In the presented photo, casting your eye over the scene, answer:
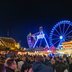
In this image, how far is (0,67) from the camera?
6.84m

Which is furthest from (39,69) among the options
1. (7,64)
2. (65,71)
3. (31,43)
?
(31,43)

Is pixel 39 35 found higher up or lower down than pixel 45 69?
higher up

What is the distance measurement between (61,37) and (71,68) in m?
78.1

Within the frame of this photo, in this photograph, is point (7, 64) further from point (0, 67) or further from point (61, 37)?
point (61, 37)

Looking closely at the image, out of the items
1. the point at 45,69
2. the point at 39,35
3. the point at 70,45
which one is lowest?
the point at 45,69

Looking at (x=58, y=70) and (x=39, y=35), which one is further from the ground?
(x=39, y=35)

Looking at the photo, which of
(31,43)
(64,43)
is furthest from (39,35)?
(64,43)

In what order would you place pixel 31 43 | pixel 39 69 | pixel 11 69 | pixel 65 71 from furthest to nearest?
pixel 31 43, pixel 65 71, pixel 11 69, pixel 39 69

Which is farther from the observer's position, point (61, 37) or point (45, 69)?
point (61, 37)

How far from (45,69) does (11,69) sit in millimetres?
753

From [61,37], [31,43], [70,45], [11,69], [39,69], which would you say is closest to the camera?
[39,69]

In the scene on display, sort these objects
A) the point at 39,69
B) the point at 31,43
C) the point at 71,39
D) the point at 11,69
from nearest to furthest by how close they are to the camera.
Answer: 1. the point at 39,69
2. the point at 11,69
3. the point at 71,39
4. the point at 31,43

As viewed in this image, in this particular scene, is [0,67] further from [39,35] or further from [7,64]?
[39,35]

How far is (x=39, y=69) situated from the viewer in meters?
6.83
